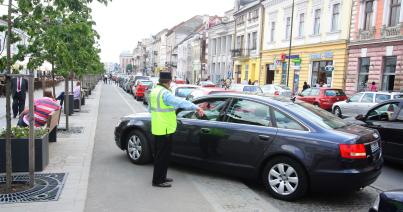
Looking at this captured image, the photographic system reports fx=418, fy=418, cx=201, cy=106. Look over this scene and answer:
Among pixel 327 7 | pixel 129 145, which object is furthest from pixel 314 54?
pixel 129 145

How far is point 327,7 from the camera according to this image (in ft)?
107

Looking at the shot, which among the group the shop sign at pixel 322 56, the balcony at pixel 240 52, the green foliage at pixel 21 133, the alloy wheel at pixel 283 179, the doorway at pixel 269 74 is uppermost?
the balcony at pixel 240 52

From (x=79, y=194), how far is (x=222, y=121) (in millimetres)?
2381

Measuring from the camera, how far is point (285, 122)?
6000 millimetres

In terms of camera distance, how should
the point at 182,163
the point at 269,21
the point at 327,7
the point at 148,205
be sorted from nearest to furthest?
1. the point at 148,205
2. the point at 182,163
3. the point at 327,7
4. the point at 269,21

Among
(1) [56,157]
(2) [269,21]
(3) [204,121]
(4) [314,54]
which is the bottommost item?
(1) [56,157]

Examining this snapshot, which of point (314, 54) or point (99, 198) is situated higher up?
point (314, 54)

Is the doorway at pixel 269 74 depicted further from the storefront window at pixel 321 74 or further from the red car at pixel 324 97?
the red car at pixel 324 97

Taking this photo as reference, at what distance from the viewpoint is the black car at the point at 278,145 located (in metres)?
5.47

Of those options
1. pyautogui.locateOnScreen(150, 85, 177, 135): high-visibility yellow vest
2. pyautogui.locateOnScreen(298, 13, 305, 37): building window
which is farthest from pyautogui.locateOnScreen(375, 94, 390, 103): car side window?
pyautogui.locateOnScreen(298, 13, 305, 37): building window

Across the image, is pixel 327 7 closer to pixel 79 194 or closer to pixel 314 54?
pixel 314 54

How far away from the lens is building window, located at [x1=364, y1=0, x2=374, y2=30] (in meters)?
28.0

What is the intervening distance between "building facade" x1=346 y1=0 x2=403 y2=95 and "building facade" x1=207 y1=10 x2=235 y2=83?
2306cm

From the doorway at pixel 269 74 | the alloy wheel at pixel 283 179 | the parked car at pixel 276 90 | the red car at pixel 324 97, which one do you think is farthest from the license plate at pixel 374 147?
the doorway at pixel 269 74
